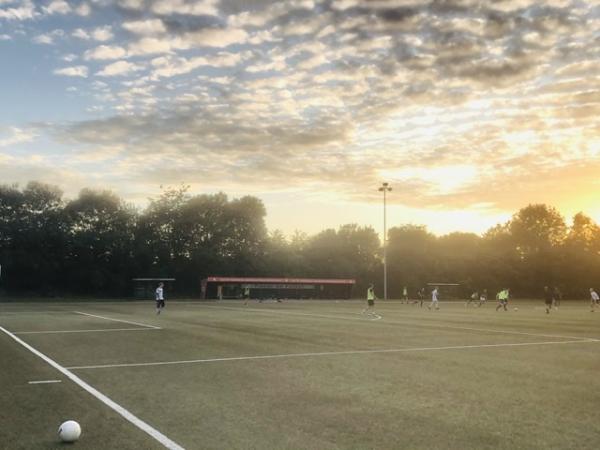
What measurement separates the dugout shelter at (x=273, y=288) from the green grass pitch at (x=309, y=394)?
4757 cm

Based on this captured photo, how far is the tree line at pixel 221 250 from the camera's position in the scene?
73.0 m

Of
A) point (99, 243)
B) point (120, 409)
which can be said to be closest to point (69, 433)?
point (120, 409)

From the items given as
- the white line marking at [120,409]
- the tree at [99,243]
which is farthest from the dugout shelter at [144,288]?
the white line marking at [120,409]

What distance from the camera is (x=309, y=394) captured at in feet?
30.4

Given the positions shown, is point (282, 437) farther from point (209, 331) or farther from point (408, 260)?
point (408, 260)

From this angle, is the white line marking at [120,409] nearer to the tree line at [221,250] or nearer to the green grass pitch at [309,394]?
the green grass pitch at [309,394]

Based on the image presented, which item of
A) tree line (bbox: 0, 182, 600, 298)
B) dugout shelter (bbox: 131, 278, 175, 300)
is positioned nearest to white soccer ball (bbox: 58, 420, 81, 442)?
dugout shelter (bbox: 131, 278, 175, 300)

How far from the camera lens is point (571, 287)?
98500 mm

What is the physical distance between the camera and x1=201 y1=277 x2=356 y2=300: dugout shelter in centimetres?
6600

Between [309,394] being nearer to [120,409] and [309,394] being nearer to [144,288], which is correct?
[120,409]

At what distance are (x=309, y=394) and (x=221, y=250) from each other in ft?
264

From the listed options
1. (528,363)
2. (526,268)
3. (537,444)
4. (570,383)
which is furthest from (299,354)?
(526,268)

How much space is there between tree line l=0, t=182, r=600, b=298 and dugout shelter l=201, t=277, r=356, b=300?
10.3 metres

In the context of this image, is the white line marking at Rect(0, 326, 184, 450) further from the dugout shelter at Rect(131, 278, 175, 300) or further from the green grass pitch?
the dugout shelter at Rect(131, 278, 175, 300)
